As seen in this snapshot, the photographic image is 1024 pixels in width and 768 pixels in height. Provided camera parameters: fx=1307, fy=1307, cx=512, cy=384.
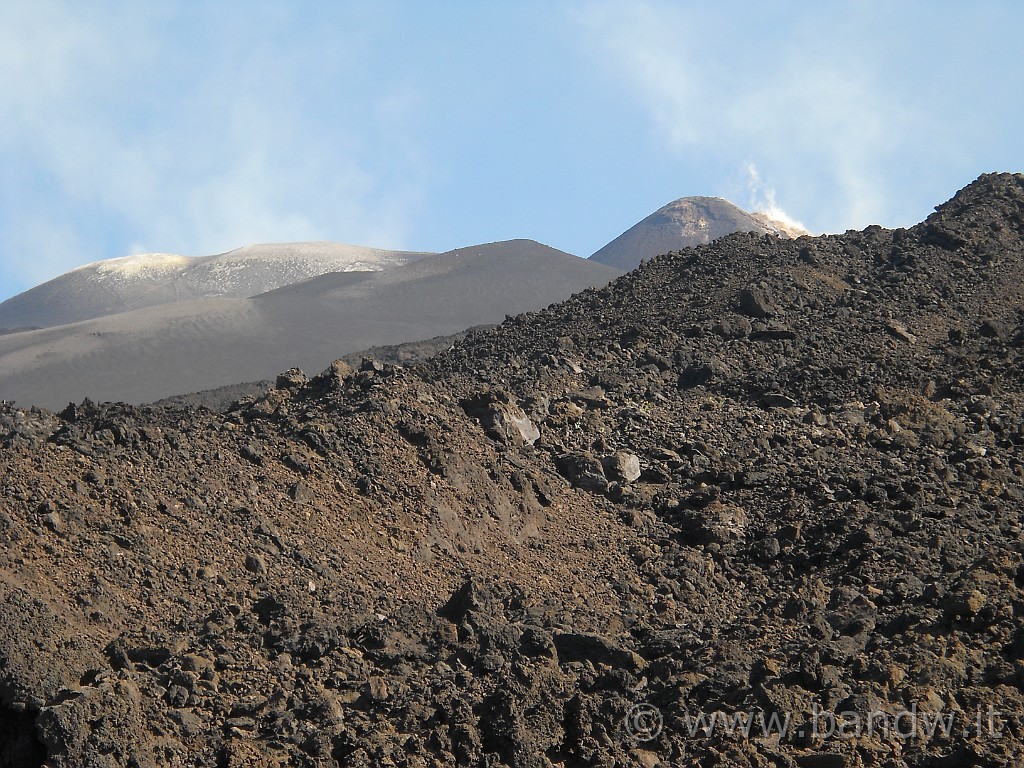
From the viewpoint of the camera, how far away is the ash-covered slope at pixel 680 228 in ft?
233

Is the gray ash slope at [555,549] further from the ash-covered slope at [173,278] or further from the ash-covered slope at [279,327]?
the ash-covered slope at [173,278]

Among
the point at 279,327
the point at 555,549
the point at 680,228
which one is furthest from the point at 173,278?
the point at 555,549

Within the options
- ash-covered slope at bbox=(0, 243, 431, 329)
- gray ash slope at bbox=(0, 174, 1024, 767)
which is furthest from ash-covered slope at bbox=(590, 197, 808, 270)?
gray ash slope at bbox=(0, 174, 1024, 767)

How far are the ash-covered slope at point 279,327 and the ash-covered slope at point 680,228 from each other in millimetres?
18407

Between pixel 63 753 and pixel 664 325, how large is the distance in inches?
456

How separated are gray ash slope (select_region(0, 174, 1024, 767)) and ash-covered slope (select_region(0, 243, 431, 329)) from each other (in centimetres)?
5270

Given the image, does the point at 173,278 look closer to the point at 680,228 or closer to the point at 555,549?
the point at 680,228

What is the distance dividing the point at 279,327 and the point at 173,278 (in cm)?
2927

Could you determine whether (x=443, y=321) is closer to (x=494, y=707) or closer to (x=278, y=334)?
(x=278, y=334)

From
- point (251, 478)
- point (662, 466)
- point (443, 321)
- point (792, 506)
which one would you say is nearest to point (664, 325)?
point (662, 466)

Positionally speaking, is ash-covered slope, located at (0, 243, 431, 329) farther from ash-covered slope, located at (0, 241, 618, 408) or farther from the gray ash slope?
the gray ash slope

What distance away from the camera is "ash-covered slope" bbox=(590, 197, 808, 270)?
7112 centimetres

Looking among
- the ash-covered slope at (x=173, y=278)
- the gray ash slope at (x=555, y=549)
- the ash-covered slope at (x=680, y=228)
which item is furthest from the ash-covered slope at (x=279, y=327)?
the gray ash slope at (x=555, y=549)

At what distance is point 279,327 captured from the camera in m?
44.8
